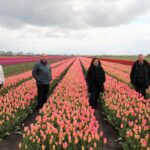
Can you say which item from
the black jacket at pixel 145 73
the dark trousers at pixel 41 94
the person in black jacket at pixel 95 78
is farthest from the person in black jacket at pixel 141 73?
the dark trousers at pixel 41 94

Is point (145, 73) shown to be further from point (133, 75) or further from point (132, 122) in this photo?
point (132, 122)

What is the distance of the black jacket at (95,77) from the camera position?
1192cm

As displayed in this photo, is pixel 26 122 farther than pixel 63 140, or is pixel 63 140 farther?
pixel 26 122

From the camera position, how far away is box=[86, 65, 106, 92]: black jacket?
11922mm

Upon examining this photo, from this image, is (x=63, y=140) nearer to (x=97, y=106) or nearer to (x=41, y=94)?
(x=41, y=94)

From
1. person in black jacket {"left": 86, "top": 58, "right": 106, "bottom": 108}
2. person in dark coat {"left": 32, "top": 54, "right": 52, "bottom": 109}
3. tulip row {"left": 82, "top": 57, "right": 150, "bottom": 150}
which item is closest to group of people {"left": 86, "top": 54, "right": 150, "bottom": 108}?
person in black jacket {"left": 86, "top": 58, "right": 106, "bottom": 108}

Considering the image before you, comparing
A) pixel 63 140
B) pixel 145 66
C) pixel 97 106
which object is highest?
pixel 145 66

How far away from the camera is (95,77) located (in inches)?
472

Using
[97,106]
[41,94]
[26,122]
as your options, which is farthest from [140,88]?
[26,122]

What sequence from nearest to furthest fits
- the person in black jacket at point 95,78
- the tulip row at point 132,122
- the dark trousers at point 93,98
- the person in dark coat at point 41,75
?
1. the tulip row at point 132,122
2. the person in dark coat at point 41,75
3. the person in black jacket at point 95,78
4. the dark trousers at point 93,98

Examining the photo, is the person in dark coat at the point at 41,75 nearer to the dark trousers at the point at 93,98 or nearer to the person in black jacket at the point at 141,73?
the dark trousers at the point at 93,98

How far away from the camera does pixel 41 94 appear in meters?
12.0

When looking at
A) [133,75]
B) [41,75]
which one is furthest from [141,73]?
[41,75]

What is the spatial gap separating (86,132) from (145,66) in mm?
6493
